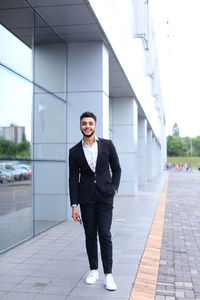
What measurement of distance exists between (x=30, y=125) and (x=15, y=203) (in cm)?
148

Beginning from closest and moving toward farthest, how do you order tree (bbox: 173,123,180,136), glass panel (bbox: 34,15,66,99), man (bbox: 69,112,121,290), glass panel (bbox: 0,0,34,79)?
man (bbox: 69,112,121,290), glass panel (bbox: 0,0,34,79), glass panel (bbox: 34,15,66,99), tree (bbox: 173,123,180,136)

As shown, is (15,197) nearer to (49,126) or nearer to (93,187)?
(49,126)

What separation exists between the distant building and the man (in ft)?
6.40

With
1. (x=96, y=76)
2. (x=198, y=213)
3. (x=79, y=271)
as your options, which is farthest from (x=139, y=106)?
(x=79, y=271)

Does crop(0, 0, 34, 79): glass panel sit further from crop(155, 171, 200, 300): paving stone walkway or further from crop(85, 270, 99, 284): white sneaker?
crop(155, 171, 200, 300): paving stone walkway

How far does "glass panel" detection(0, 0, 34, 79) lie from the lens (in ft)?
20.3

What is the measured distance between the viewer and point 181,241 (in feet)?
22.8

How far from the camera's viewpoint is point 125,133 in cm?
1588

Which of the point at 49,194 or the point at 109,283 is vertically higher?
the point at 49,194

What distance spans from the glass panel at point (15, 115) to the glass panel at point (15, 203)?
0.24m

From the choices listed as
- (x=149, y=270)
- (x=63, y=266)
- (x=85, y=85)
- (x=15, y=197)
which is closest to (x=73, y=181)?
(x=63, y=266)

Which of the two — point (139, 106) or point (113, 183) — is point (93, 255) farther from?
point (139, 106)

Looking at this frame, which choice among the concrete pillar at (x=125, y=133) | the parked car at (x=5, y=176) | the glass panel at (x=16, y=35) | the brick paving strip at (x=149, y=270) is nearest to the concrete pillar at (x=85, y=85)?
the glass panel at (x=16, y=35)

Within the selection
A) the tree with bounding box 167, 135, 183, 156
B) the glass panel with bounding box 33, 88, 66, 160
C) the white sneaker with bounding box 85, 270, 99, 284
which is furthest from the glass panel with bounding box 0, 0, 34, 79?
the tree with bounding box 167, 135, 183, 156
